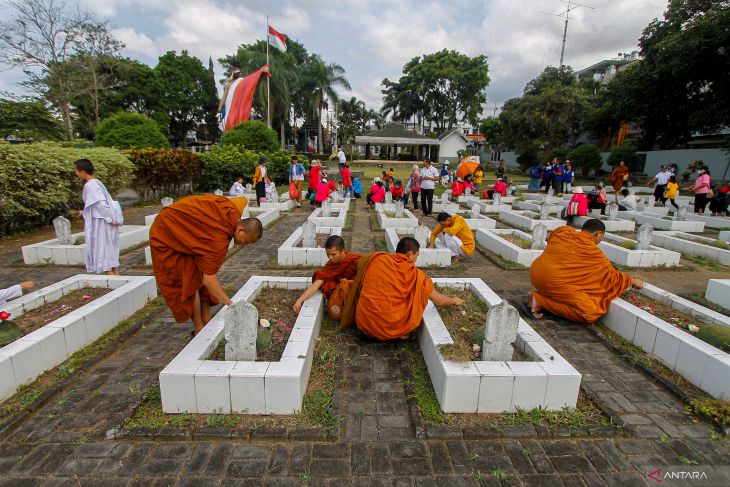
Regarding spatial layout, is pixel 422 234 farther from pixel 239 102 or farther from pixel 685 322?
pixel 239 102

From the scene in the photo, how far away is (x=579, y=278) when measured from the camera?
4.17 m

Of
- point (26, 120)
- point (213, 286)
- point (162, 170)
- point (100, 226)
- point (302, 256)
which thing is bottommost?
point (302, 256)

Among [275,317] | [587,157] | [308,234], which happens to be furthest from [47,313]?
[587,157]

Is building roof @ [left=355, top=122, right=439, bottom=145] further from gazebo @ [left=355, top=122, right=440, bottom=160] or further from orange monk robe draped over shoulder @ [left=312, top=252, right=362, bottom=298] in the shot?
orange monk robe draped over shoulder @ [left=312, top=252, right=362, bottom=298]

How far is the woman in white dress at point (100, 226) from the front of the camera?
4.94m

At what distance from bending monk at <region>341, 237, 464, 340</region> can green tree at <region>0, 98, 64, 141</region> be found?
67.2 feet

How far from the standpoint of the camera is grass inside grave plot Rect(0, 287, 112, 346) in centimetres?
317

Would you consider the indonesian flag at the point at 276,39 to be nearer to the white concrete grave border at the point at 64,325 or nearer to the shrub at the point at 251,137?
the shrub at the point at 251,137

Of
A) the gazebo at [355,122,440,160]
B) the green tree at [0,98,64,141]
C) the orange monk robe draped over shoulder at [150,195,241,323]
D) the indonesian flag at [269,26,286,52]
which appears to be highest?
the indonesian flag at [269,26,286,52]

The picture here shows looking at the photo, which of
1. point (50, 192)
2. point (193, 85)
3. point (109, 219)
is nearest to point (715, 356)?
point (109, 219)

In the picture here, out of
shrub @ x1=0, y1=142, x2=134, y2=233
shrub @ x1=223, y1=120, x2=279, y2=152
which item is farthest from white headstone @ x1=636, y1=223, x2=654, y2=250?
shrub @ x1=223, y1=120, x2=279, y2=152

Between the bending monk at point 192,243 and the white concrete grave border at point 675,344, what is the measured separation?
3.78 metres

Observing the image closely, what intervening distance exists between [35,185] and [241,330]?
7.96 meters

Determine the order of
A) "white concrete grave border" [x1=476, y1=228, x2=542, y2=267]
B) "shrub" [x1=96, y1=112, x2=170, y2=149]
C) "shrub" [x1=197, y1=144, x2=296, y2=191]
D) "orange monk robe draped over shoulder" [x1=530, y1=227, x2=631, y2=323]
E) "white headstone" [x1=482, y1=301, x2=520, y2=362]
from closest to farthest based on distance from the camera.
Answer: "white headstone" [x1=482, y1=301, x2=520, y2=362] → "orange monk robe draped over shoulder" [x1=530, y1=227, x2=631, y2=323] → "white concrete grave border" [x1=476, y1=228, x2=542, y2=267] → "shrub" [x1=96, y1=112, x2=170, y2=149] → "shrub" [x1=197, y1=144, x2=296, y2=191]
